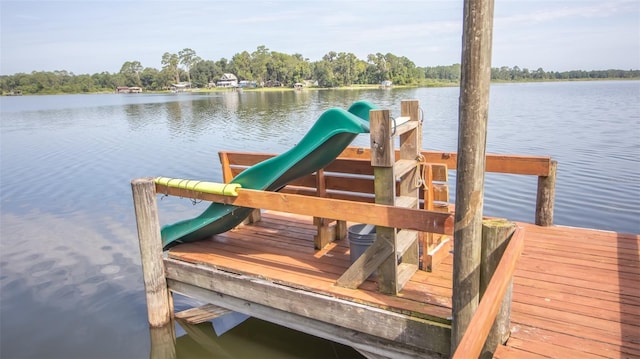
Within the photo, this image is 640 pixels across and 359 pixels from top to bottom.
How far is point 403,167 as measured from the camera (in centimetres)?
431

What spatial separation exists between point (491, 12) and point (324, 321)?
9.46ft

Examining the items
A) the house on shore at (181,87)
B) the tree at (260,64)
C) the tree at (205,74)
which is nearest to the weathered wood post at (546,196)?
the tree at (260,64)

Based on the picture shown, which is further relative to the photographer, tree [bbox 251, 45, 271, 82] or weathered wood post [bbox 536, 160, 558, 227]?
tree [bbox 251, 45, 271, 82]

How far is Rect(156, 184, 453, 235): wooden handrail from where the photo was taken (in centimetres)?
344

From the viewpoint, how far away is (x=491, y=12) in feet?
8.82

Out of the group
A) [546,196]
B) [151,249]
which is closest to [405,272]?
[546,196]

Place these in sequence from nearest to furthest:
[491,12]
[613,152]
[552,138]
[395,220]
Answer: [491,12] < [395,220] < [613,152] < [552,138]

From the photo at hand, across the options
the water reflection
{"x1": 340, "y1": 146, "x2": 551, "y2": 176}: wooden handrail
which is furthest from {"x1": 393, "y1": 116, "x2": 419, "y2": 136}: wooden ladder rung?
the water reflection

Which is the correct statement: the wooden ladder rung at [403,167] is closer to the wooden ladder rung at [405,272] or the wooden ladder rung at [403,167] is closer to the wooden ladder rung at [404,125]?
the wooden ladder rung at [404,125]

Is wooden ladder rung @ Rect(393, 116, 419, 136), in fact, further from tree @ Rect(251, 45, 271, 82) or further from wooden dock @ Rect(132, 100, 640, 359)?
tree @ Rect(251, 45, 271, 82)

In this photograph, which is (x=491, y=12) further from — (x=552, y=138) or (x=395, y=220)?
(x=552, y=138)

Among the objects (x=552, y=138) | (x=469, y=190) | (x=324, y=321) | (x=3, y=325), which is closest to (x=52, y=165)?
(x=3, y=325)

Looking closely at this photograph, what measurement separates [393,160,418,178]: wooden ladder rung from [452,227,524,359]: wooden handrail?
1.26m

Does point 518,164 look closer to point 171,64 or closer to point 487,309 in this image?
point 487,309
